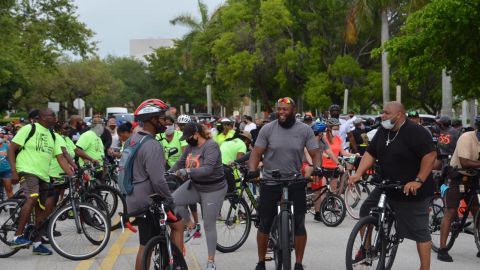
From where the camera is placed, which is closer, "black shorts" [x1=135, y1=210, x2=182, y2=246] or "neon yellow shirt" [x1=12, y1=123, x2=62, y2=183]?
"black shorts" [x1=135, y1=210, x2=182, y2=246]

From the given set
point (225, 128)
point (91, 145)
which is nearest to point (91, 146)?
point (91, 145)

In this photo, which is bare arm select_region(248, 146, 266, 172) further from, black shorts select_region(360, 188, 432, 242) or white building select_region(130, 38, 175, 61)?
white building select_region(130, 38, 175, 61)

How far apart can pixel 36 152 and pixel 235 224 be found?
2733 millimetres

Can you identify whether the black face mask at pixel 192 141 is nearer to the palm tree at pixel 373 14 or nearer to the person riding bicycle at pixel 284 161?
the person riding bicycle at pixel 284 161

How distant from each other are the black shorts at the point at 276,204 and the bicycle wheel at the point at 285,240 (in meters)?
0.28

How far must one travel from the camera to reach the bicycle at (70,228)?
9.20 metres

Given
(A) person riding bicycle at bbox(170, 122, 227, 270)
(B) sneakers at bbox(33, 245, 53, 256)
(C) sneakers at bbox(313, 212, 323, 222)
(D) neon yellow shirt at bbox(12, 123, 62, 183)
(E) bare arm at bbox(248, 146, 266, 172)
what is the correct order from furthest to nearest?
(C) sneakers at bbox(313, 212, 323, 222)
(B) sneakers at bbox(33, 245, 53, 256)
(D) neon yellow shirt at bbox(12, 123, 62, 183)
(A) person riding bicycle at bbox(170, 122, 227, 270)
(E) bare arm at bbox(248, 146, 266, 172)

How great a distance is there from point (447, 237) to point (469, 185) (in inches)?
27.3

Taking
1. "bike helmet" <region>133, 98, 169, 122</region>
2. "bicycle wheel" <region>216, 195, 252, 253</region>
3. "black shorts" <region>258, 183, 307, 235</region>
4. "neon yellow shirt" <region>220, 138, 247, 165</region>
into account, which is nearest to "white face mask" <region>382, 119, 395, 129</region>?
"black shorts" <region>258, 183, 307, 235</region>

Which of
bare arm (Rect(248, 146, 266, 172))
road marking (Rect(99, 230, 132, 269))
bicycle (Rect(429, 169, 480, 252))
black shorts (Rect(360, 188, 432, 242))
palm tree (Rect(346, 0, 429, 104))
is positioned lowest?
road marking (Rect(99, 230, 132, 269))

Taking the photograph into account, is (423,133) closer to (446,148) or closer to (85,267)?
(85,267)

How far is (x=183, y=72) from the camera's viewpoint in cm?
7412

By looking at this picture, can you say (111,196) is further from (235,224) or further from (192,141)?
(192,141)

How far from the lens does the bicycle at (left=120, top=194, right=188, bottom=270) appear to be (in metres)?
6.38
